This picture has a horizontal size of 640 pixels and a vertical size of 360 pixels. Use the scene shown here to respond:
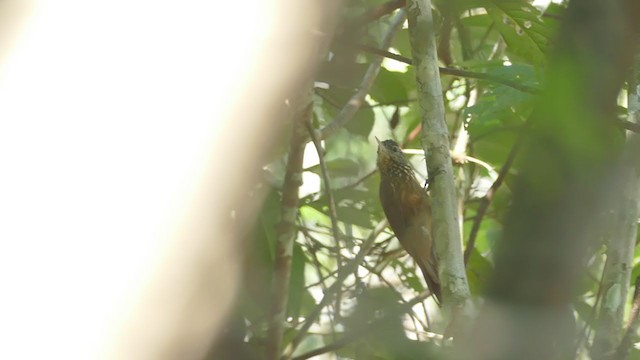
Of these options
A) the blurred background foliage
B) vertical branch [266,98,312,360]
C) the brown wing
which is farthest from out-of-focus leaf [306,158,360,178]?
vertical branch [266,98,312,360]

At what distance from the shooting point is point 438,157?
1598mm

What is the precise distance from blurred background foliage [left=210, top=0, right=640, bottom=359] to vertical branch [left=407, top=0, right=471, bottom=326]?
5 centimetres

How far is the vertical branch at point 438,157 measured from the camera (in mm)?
1414

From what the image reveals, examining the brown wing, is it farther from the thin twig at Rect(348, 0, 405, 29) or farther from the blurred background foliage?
the thin twig at Rect(348, 0, 405, 29)

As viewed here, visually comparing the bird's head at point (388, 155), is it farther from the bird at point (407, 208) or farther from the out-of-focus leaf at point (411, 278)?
the out-of-focus leaf at point (411, 278)

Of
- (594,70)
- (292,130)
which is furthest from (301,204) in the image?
(594,70)

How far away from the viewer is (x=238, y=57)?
71 cm

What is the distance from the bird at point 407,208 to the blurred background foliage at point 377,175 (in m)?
0.06

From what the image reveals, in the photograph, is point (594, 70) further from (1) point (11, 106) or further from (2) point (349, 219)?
(2) point (349, 219)

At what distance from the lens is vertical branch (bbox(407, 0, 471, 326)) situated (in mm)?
1414

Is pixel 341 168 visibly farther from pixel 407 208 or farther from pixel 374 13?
pixel 374 13

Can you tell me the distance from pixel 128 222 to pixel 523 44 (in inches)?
67.6

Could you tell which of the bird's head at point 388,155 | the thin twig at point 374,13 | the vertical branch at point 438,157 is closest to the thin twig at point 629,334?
the vertical branch at point 438,157

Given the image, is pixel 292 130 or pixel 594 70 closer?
pixel 594 70
